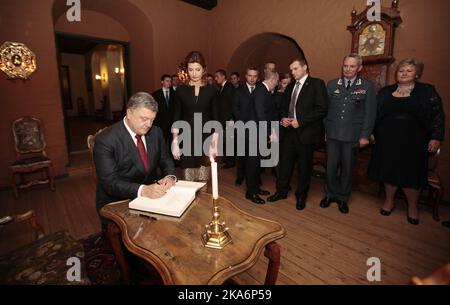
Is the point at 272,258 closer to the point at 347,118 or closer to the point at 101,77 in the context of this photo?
the point at 347,118

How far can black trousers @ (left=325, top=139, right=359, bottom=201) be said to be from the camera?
10.7 feet

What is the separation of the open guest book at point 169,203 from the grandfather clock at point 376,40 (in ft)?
12.4

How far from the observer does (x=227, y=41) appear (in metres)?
6.51

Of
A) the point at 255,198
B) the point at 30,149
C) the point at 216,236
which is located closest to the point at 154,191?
the point at 216,236

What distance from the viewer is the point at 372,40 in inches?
157

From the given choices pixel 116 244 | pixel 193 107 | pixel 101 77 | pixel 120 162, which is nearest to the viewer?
pixel 116 244

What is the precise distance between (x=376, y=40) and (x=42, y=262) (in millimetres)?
4888

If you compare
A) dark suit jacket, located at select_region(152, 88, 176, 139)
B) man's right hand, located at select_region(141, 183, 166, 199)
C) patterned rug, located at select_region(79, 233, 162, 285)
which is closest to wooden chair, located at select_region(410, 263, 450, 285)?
man's right hand, located at select_region(141, 183, 166, 199)

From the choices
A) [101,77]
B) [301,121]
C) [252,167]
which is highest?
[101,77]

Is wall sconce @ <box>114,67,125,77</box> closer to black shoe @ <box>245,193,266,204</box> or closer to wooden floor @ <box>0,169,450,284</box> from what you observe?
wooden floor @ <box>0,169,450,284</box>

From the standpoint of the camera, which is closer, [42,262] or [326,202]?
[42,262]

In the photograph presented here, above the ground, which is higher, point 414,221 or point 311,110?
point 311,110

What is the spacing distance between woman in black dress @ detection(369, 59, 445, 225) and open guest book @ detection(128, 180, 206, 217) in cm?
263
